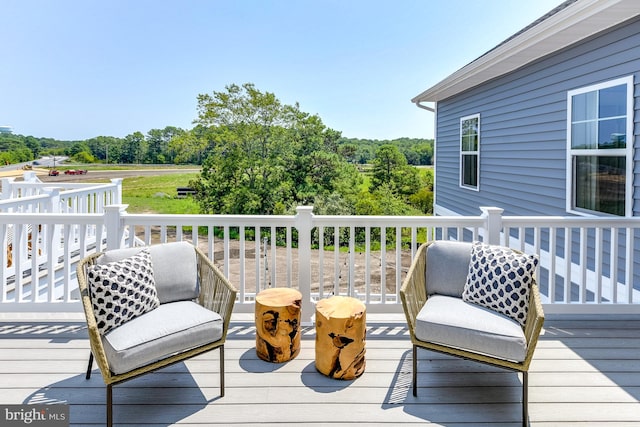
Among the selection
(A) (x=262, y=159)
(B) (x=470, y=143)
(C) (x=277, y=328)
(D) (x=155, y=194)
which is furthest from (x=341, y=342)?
(D) (x=155, y=194)

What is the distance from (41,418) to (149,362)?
2.20 feet

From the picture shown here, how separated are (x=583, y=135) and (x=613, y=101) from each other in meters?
0.49

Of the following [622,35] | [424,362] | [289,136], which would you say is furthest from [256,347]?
[289,136]

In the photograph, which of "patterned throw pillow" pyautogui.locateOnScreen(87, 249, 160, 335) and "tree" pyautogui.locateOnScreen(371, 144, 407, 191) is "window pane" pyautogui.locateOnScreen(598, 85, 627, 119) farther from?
"tree" pyautogui.locateOnScreen(371, 144, 407, 191)

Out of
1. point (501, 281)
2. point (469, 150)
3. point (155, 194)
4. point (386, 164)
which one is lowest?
point (501, 281)

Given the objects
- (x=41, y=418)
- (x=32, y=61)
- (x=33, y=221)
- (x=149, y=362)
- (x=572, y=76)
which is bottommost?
(x=41, y=418)

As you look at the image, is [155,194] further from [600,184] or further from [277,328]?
[600,184]

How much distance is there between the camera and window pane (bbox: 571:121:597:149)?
166 inches

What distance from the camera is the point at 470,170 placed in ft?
24.7

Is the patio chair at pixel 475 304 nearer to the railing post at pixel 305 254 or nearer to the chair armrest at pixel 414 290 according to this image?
the chair armrest at pixel 414 290

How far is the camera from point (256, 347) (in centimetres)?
293

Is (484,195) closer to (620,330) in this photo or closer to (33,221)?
(620,330)

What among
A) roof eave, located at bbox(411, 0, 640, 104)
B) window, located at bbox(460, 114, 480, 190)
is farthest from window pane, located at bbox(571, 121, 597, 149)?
window, located at bbox(460, 114, 480, 190)

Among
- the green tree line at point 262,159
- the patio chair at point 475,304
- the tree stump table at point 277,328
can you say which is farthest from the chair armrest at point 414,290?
the green tree line at point 262,159
